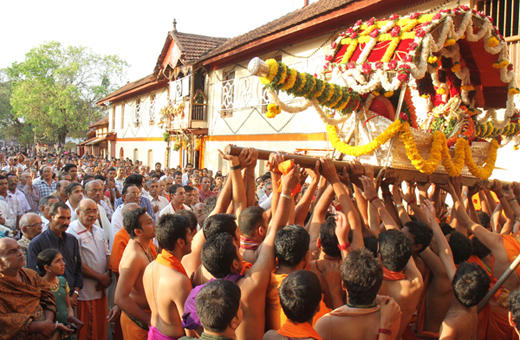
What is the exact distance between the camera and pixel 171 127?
18.5m

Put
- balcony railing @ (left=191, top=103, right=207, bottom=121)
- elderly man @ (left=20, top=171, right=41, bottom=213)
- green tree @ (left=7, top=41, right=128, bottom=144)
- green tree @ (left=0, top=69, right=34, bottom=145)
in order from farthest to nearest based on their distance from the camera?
green tree @ (left=0, top=69, right=34, bottom=145) < green tree @ (left=7, top=41, right=128, bottom=144) < balcony railing @ (left=191, top=103, right=207, bottom=121) < elderly man @ (left=20, top=171, right=41, bottom=213)

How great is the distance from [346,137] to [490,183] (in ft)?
7.74

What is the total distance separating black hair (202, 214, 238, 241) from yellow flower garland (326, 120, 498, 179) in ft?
7.09

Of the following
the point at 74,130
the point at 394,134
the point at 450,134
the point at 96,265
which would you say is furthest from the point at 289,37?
the point at 74,130

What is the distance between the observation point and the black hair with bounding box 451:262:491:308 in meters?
2.57

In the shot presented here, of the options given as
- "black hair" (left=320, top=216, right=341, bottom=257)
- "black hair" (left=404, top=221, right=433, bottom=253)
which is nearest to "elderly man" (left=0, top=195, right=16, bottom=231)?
"black hair" (left=320, top=216, right=341, bottom=257)

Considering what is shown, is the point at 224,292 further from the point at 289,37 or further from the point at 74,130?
the point at 74,130

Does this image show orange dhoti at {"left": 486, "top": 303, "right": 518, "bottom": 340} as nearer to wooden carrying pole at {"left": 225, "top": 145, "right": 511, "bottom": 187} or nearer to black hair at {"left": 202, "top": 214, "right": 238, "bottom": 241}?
wooden carrying pole at {"left": 225, "top": 145, "right": 511, "bottom": 187}

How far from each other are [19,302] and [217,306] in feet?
5.90

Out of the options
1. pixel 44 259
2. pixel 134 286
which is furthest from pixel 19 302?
pixel 134 286

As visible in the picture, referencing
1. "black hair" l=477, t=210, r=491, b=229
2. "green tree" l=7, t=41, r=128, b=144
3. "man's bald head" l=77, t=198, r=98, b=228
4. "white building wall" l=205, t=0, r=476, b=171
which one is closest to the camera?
"man's bald head" l=77, t=198, r=98, b=228

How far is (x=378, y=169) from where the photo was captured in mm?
4234

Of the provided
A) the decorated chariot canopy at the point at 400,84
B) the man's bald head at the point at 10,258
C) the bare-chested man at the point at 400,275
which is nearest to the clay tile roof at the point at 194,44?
the decorated chariot canopy at the point at 400,84

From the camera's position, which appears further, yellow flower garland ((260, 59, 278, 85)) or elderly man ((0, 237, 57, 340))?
yellow flower garland ((260, 59, 278, 85))
